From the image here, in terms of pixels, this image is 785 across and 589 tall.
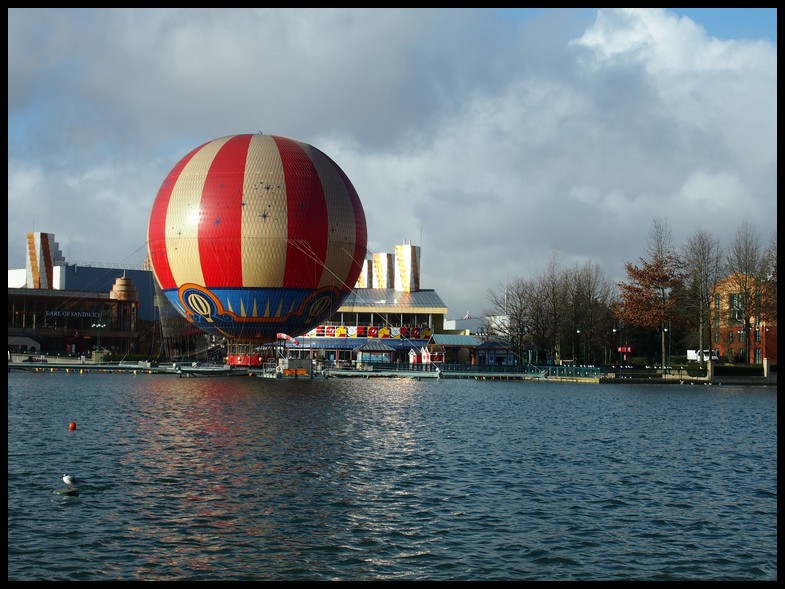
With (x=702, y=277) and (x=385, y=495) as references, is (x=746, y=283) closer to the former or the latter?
(x=702, y=277)

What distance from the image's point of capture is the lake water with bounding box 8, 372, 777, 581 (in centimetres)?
1609

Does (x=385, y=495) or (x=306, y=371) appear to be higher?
(x=306, y=371)

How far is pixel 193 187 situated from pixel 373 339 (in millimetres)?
35348

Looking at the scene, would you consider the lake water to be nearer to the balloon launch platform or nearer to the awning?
the balloon launch platform

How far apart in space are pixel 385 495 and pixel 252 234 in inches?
1793

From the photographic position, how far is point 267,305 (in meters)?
67.6

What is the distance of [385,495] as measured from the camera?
71.7ft

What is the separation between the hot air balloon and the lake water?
24.3 metres

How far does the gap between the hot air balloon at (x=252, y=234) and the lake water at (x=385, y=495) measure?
2429 centimetres

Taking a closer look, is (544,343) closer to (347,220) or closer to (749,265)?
(749,265)

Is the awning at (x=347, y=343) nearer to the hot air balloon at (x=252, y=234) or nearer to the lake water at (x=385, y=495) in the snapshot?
the hot air balloon at (x=252, y=234)

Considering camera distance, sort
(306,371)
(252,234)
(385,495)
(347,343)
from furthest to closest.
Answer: (347,343), (306,371), (252,234), (385,495)

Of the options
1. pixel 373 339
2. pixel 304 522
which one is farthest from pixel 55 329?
pixel 304 522

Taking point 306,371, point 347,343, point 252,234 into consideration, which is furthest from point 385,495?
point 347,343
